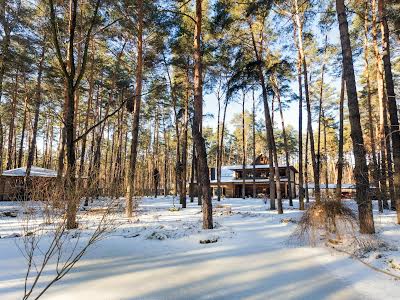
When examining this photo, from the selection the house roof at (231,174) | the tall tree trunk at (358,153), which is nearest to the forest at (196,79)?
the tall tree trunk at (358,153)

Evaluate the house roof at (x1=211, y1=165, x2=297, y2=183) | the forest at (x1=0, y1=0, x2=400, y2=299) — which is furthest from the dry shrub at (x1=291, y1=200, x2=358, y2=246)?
the house roof at (x1=211, y1=165, x2=297, y2=183)

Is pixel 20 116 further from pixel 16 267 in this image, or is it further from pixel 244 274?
pixel 244 274

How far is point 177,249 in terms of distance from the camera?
22.6 ft

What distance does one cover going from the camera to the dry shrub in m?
6.46

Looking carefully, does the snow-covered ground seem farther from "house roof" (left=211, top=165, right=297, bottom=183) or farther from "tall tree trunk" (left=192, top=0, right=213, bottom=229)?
"house roof" (left=211, top=165, right=297, bottom=183)

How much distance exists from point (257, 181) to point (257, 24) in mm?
20126

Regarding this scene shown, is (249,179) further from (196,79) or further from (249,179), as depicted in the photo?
(196,79)

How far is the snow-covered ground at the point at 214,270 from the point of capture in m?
4.13

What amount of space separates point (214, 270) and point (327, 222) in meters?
3.12

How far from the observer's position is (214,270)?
17.2ft

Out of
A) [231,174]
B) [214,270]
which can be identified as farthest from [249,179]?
[214,270]

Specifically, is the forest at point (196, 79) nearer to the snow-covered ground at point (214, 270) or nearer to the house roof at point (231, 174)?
the snow-covered ground at point (214, 270)

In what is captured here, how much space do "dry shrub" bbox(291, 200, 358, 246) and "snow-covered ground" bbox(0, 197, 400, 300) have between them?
461mm

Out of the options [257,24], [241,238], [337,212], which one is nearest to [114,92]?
[257,24]
